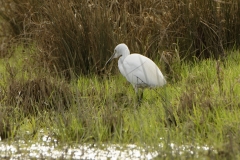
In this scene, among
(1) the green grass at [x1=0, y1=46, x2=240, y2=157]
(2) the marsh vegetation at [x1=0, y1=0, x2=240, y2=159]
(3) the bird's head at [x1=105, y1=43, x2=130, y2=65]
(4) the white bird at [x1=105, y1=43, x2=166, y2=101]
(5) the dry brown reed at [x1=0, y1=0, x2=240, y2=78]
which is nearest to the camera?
(1) the green grass at [x1=0, y1=46, x2=240, y2=157]

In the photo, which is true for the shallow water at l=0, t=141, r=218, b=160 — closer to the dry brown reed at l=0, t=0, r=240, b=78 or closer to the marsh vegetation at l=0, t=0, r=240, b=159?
the marsh vegetation at l=0, t=0, r=240, b=159

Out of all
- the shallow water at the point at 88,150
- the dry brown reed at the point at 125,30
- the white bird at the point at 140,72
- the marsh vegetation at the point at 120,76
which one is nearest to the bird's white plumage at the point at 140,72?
the white bird at the point at 140,72

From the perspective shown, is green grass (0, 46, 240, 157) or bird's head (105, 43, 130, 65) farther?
bird's head (105, 43, 130, 65)

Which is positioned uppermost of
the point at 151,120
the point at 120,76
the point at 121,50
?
the point at 121,50

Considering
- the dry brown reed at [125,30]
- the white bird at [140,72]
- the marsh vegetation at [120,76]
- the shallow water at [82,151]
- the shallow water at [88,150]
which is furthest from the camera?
the dry brown reed at [125,30]

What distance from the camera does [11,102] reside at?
19.7 ft

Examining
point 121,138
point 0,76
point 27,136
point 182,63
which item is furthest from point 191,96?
point 0,76

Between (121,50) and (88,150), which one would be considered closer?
(88,150)

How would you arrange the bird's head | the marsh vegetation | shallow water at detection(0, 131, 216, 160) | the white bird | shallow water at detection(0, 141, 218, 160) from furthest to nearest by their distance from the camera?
the bird's head → the white bird → the marsh vegetation → shallow water at detection(0, 141, 218, 160) → shallow water at detection(0, 131, 216, 160)

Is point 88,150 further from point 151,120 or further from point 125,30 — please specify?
point 125,30

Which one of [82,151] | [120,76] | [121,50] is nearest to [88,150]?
[82,151]

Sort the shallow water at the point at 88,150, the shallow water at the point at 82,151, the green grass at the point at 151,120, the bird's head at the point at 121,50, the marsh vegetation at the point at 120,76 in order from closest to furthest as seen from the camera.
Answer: the shallow water at the point at 88,150
the shallow water at the point at 82,151
the green grass at the point at 151,120
the marsh vegetation at the point at 120,76
the bird's head at the point at 121,50

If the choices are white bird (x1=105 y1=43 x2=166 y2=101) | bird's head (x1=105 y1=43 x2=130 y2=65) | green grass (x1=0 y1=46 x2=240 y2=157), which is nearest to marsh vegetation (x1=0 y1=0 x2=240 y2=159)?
green grass (x1=0 y1=46 x2=240 y2=157)

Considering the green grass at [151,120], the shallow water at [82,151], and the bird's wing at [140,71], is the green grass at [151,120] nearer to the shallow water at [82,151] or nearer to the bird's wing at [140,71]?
the shallow water at [82,151]
